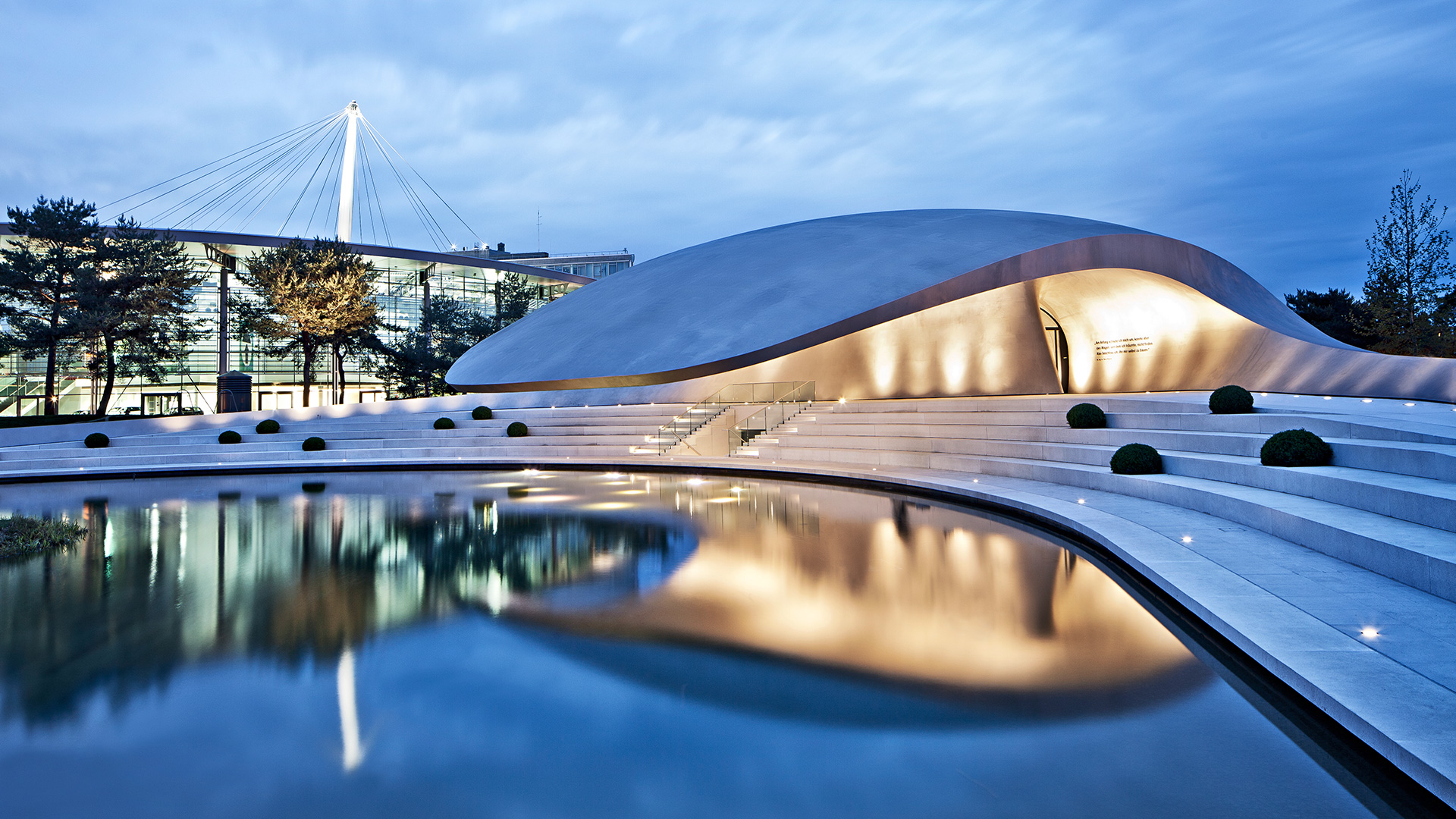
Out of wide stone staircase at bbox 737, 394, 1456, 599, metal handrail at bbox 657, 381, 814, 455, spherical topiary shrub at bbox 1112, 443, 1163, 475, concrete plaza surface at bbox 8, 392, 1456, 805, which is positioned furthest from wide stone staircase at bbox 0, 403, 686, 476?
spherical topiary shrub at bbox 1112, 443, 1163, 475

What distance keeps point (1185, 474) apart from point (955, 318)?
1175cm

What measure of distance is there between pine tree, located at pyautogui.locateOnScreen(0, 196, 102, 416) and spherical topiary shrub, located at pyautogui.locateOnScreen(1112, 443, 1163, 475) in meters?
25.0

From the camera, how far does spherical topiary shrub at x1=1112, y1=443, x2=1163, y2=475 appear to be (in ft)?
29.7

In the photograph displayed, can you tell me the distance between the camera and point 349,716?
3.22 m

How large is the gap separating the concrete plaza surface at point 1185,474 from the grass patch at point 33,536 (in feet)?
24.4

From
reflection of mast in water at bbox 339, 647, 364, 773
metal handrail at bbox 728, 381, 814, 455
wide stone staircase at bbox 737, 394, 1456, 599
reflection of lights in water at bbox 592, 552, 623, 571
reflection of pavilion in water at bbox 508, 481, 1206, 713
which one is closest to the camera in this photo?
reflection of mast in water at bbox 339, 647, 364, 773

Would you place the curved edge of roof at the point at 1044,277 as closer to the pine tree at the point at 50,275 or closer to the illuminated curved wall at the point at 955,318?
the illuminated curved wall at the point at 955,318

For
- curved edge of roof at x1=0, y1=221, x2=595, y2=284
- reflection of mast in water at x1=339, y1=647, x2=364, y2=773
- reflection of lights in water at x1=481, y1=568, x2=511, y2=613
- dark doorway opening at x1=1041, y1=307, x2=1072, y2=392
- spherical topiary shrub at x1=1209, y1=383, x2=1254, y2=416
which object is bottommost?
reflection of mast in water at x1=339, y1=647, x2=364, y2=773

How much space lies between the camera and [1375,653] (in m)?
3.35

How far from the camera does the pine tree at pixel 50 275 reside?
67.6 feet

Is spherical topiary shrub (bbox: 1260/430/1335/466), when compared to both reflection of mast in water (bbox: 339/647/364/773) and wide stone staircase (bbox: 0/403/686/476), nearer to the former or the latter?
reflection of mast in water (bbox: 339/647/364/773)

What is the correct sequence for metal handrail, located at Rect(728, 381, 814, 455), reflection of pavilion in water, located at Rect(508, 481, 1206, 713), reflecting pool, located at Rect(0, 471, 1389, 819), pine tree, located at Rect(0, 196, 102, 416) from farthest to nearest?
pine tree, located at Rect(0, 196, 102, 416) → metal handrail, located at Rect(728, 381, 814, 455) → reflection of pavilion in water, located at Rect(508, 481, 1206, 713) → reflecting pool, located at Rect(0, 471, 1389, 819)

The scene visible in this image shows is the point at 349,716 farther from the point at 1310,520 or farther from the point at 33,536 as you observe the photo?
the point at 33,536

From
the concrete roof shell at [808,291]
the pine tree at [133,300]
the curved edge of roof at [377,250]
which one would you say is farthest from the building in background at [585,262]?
the concrete roof shell at [808,291]
